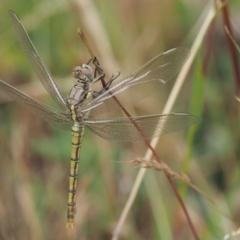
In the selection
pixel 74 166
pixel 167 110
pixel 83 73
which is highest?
pixel 83 73

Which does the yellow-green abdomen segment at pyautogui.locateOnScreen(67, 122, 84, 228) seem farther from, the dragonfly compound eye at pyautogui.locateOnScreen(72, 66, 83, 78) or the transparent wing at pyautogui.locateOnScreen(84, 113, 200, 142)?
the dragonfly compound eye at pyautogui.locateOnScreen(72, 66, 83, 78)

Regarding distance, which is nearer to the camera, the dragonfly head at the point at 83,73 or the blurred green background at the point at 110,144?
the dragonfly head at the point at 83,73

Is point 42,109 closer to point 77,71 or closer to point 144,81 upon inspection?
point 77,71

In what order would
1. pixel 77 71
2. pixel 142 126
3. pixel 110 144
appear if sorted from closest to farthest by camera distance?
1. pixel 142 126
2. pixel 77 71
3. pixel 110 144

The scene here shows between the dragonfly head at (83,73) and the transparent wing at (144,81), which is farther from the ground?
the dragonfly head at (83,73)

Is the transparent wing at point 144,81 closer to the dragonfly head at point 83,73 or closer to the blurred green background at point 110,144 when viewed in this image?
the dragonfly head at point 83,73

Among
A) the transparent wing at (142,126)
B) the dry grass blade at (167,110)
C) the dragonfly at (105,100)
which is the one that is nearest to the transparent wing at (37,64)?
the dragonfly at (105,100)

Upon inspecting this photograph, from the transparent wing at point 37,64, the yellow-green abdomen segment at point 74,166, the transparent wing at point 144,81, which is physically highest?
the transparent wing at point 37,64

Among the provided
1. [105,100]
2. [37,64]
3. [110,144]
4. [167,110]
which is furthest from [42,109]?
[110,144]
